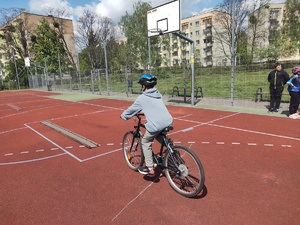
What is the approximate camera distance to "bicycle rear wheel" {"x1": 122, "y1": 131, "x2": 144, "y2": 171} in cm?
426

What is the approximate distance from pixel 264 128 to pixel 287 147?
67.4 inches

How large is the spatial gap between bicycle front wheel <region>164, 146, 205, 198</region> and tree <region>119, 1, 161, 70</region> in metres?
32.7

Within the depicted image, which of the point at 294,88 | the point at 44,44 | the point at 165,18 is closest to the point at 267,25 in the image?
the point at 44,44

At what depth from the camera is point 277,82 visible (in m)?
8.74

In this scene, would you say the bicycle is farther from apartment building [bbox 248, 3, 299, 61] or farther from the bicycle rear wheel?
apartment building [bbox 248, 3, 299, 61]

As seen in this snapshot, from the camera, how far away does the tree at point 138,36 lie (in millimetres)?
35906

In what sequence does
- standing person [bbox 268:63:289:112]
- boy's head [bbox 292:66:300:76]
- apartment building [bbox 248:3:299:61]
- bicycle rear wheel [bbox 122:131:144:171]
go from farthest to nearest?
apartment building [bbox 248:3:299:61] < standing person [bbox 268:63:289:112] < boy's head [bbox 292:66:300:76] < bicycle rear wheel [bbox 122:131:144:171]

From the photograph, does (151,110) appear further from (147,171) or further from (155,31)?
(155,31)

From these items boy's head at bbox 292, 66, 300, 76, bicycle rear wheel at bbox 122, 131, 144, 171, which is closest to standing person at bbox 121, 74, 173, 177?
bicycle rear wheel at bbox 122, 131, 144, 171

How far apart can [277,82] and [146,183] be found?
7.31 meters

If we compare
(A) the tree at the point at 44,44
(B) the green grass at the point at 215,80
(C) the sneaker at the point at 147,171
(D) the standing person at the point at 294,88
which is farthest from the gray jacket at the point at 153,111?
(A) the tree at the point at 44,44

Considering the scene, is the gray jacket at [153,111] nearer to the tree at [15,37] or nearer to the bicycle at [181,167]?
the bicycle at [181,167]

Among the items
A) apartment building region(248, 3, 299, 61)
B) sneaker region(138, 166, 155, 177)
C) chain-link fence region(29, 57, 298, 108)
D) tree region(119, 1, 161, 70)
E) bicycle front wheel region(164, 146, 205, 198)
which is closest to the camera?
bicycle front wheel region(164, 146, 205, 198)

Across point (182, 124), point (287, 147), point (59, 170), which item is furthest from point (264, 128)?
point (59, 170)
